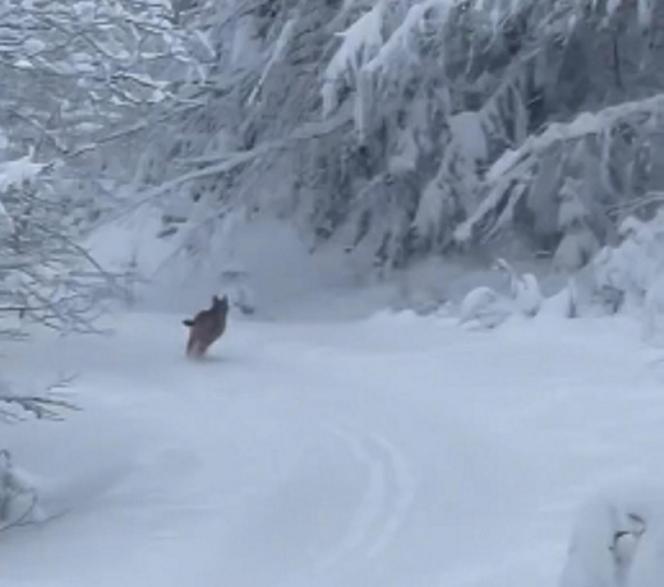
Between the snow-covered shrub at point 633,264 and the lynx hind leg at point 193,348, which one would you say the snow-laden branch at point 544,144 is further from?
the lynx hind leg at point 193,348

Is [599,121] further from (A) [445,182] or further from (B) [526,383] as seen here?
(B) [526,383]

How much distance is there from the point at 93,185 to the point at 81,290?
171 cm

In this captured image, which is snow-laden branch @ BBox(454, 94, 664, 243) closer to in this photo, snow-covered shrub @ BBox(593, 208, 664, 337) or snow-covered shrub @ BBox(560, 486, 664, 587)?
snow-covered shrub @ BBox(593, 208, 664, 337)

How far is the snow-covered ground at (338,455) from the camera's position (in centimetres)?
672

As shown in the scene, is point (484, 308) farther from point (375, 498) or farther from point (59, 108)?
point (375, 498)

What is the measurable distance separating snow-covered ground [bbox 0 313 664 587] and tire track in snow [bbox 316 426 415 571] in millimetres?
15

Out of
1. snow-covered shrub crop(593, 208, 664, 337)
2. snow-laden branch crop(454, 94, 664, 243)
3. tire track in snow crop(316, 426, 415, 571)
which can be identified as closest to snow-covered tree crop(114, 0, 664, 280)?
snow-laden branch crop(454, 94, 664, 243)

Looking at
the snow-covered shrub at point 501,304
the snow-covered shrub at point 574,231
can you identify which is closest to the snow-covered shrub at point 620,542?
the snow-covered shrub at point 501,304

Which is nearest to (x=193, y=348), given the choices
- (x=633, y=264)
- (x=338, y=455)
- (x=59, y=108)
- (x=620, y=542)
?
(x=59, y=108)

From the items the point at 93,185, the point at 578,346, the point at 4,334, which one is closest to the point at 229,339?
the point at 93,185

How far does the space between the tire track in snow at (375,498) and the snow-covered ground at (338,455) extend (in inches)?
0.6

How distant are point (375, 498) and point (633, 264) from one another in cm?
493

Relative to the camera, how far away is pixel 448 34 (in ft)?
44.1

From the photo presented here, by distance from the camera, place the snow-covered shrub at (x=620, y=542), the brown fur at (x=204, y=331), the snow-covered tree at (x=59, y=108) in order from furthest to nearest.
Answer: the brown fur at (x=204, y=331), the snow-covered tree at (x=59, y=108), the snow-covered shrub at (x=620, y=542)
